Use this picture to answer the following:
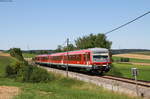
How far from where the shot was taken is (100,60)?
31.7 metres

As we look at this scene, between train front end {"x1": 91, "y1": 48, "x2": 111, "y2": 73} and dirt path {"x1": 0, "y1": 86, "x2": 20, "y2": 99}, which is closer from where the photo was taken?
dirt path {"x1": 0, "y1": 86, "x2": 20, "y2": 99}

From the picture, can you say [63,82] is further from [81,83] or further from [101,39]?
[101,39]

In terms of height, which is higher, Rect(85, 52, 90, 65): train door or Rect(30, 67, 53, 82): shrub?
Rect(85, 52, 90, 65): train door

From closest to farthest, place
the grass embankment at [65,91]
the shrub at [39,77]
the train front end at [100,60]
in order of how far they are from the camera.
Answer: the grass embankment at [65,91] → the train front end at [100,60] → the shrub at [39,77]

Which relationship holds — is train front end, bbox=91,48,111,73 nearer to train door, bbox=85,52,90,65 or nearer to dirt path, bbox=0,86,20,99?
train door, bbox=85,52,90,65

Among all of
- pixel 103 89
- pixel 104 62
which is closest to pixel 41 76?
pixel 104 62

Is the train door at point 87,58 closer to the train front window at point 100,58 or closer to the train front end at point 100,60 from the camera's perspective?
the train front end at point 100,60

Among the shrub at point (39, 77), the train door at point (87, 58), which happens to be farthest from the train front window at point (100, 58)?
the shrub at point (39, 77)

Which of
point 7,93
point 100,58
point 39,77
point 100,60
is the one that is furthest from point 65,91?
point 39,77

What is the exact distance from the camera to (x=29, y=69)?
39.7 metres

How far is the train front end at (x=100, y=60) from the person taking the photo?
31328 millimetres

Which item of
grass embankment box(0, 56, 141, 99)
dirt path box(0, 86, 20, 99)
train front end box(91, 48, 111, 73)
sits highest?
train front end box(91, 48, 111, 73)

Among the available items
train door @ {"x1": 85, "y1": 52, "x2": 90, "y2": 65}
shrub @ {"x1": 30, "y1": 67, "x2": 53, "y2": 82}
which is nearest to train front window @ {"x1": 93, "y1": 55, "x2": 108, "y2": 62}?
train door @ {"x1": 85, "y1": 52, "x2": 90, "y2": 65}

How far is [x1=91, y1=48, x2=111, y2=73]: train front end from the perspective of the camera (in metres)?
31.3
